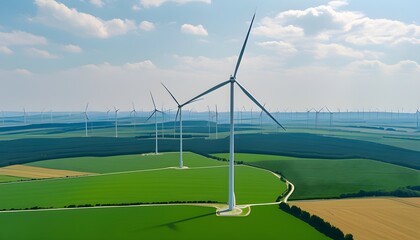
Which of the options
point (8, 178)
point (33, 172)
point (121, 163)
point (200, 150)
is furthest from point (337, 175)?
point (8, 178)

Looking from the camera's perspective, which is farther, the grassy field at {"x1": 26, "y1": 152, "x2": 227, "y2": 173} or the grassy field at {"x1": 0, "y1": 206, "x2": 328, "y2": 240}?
the grassy field at {"x1": 26, "y1": 152, "x2": 227, "y2": 173}

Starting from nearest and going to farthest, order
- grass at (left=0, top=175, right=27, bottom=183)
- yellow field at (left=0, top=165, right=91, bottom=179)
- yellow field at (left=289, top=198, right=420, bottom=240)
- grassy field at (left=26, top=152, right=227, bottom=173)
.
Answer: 1. yellow field at (left=289, top=198, right=420, bottom=240)
2. grass at (left=0, top=175, right=27, bottom=183)
3. yellow field at (left=0, top=165, right=91, bottom=179)
4. grassy field at (left=26, top=152, right=227, bottom=173)

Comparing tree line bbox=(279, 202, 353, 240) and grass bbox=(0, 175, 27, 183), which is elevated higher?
tree line bbox=(279, 202, 353, 240)

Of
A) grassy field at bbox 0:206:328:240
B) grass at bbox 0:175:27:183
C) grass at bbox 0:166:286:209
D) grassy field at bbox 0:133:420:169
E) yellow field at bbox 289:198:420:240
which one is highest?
grassy field at bbox 0:133:420:169

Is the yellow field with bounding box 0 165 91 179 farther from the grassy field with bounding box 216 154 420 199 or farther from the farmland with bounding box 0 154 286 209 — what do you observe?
the grassy field with bounding box 216 154 420 199

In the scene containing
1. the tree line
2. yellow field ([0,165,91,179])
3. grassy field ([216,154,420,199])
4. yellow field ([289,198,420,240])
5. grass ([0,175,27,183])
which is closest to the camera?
the tree line

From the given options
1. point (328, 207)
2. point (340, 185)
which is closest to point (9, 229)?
point (328, 207)

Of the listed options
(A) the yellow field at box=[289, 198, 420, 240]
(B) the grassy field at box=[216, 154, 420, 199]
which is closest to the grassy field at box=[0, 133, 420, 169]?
(B) the grassy field at box=[216, 154, 420, 199]
